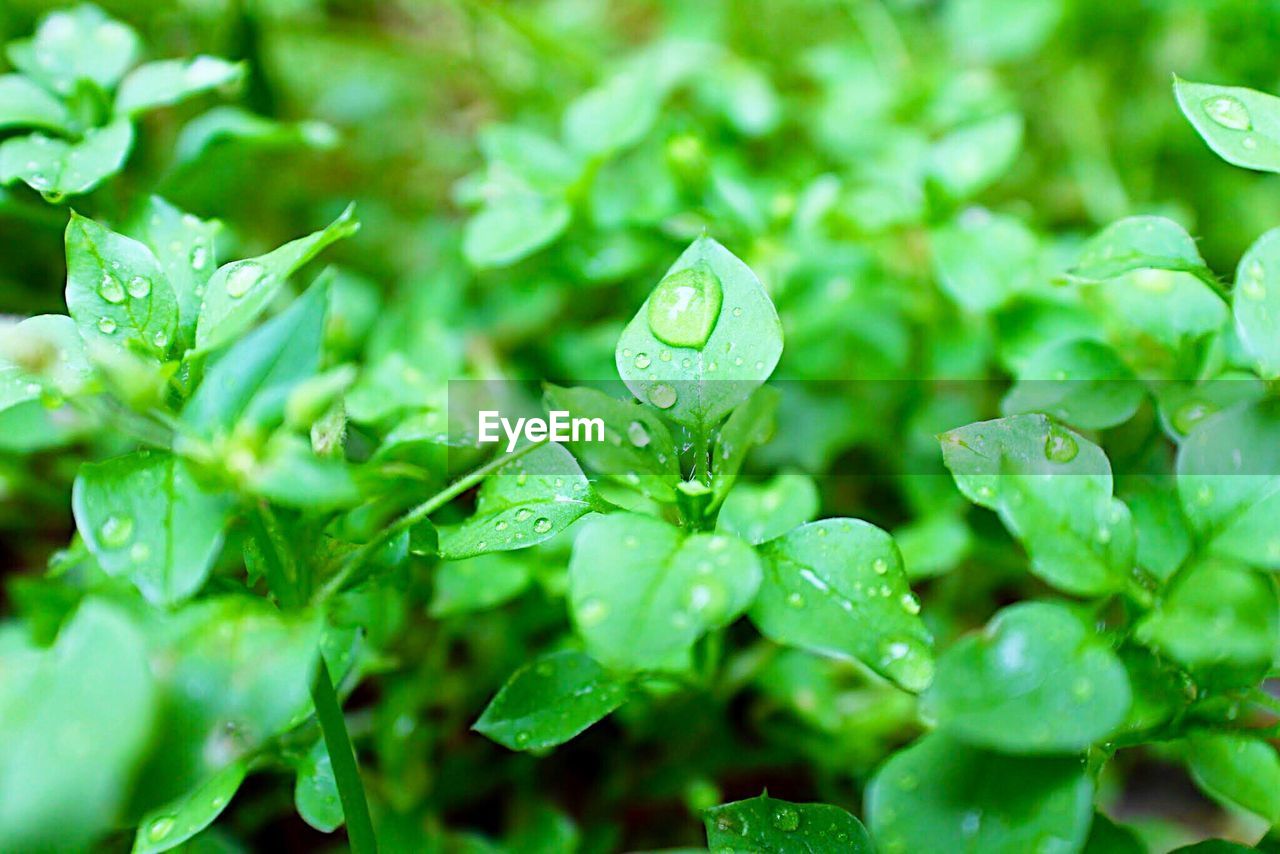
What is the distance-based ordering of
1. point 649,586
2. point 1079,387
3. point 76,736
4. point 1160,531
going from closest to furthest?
point 76,736
point 649,586
point 1160,531
point 1079,387

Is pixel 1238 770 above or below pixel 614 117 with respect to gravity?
below

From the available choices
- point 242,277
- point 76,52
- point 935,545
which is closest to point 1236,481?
point 935,545

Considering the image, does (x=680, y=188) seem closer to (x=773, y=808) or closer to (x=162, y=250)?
(x=162, y=250)

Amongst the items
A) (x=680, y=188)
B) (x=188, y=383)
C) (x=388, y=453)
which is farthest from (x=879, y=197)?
(x=188, y=383)

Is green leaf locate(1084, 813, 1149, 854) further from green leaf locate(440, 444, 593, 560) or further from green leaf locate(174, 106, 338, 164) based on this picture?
green leaf locate(174, 106, 338, 164)

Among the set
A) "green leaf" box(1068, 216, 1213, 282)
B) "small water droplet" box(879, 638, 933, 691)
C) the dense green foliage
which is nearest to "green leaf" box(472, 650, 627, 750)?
the dense green foliage

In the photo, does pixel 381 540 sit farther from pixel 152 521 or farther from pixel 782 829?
pixel 782 829

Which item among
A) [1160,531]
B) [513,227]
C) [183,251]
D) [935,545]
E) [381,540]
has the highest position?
[183,251]
